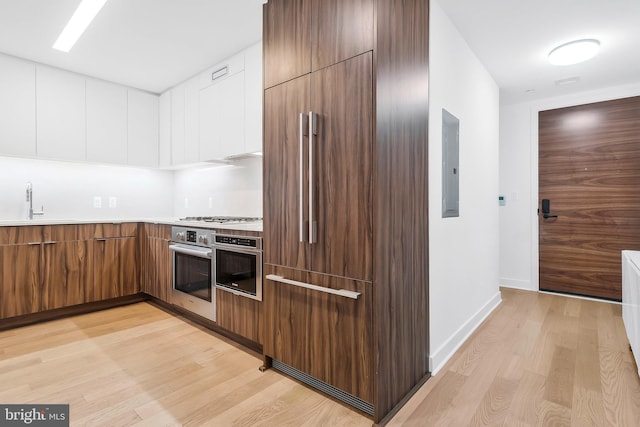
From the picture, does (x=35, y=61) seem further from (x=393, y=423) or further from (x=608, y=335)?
(x=608, y=335)

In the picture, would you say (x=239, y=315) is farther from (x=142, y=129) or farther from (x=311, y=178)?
(x=142, y=129)

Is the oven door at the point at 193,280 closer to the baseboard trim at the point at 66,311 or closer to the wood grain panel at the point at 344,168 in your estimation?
the baseboard trim at the point at 66,311

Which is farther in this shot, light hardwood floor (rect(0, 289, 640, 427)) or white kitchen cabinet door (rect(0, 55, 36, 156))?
white kitchen cabinet door (rect(0, 55, 36, 156))

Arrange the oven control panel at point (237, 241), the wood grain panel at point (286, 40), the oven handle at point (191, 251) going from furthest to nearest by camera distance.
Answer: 1. the oven handle at point (191, 251)
2. the oven control panel at point (237, 241)
3. the wood grain panel at point (286, 40)

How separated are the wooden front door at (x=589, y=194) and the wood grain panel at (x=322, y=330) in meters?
3.54

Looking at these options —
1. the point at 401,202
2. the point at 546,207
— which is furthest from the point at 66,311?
the point at 546,207

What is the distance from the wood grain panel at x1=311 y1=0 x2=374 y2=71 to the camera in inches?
62.1

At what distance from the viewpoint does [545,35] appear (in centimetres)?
255

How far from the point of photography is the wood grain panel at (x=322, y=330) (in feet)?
5.25

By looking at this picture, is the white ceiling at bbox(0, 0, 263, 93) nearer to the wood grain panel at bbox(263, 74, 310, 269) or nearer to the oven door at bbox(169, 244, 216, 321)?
the wood grain panel at bbox(263, 74, 310, 269)

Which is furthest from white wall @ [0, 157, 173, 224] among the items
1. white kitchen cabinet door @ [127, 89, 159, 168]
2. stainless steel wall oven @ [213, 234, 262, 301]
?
stainless steel wall oven @ [213, 234, 262, 301]

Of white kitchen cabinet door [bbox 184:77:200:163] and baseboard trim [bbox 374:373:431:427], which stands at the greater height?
white kitchen cabinet door [bbox 184:77:200:163]

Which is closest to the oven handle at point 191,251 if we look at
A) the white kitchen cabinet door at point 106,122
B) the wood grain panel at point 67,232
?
the wood grain panel at point 67,232

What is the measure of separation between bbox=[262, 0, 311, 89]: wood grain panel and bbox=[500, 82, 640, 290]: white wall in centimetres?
352
